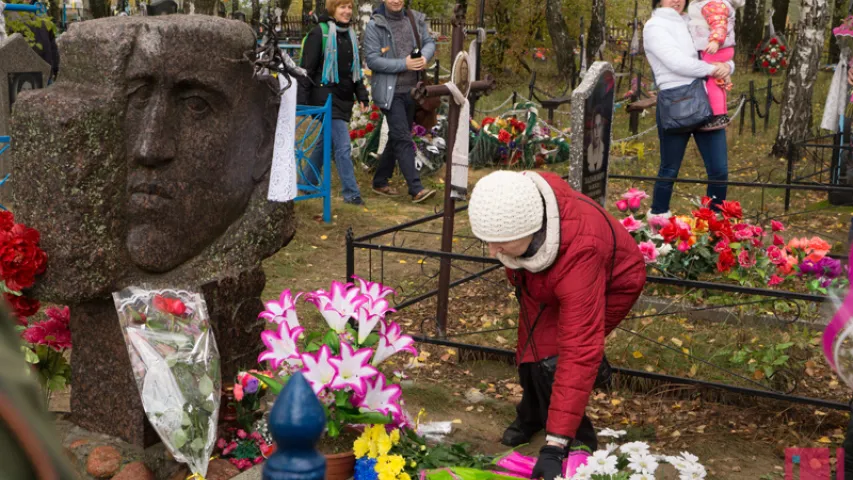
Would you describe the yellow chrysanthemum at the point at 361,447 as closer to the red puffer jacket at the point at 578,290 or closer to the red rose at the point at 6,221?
the red puffer jacket at the point at 578,290

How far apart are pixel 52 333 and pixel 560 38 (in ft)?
56.7

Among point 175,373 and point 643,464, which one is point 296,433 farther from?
point 175,373

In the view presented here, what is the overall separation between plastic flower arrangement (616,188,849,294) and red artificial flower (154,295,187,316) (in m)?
2.65

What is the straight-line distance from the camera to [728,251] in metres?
5.13


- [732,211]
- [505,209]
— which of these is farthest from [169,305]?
[732,211]

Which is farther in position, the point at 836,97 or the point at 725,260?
the point at 836,97

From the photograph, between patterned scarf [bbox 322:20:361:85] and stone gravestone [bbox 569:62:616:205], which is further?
patterned scarf [bbox 322:20:361:85]

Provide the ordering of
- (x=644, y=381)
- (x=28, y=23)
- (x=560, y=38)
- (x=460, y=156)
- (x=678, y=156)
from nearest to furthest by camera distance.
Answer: (x=644, y=381), (x=460, y=156), (x=678, y=156), (x=28, y=23), (x=560, y=38)

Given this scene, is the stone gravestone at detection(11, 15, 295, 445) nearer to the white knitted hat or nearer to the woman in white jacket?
the white knitted hat

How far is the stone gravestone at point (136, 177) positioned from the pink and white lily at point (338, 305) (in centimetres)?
76

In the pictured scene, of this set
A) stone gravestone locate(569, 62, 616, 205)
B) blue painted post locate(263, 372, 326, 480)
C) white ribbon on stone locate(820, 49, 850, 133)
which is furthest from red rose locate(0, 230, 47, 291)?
white ribbon on stone locate(820, 49, 850, 133)

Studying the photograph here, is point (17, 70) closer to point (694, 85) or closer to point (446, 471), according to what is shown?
point (694, 85)

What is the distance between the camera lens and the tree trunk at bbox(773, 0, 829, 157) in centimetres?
992

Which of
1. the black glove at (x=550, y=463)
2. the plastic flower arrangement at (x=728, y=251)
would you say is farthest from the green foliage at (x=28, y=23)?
the black glove at (x=550, y=463)
